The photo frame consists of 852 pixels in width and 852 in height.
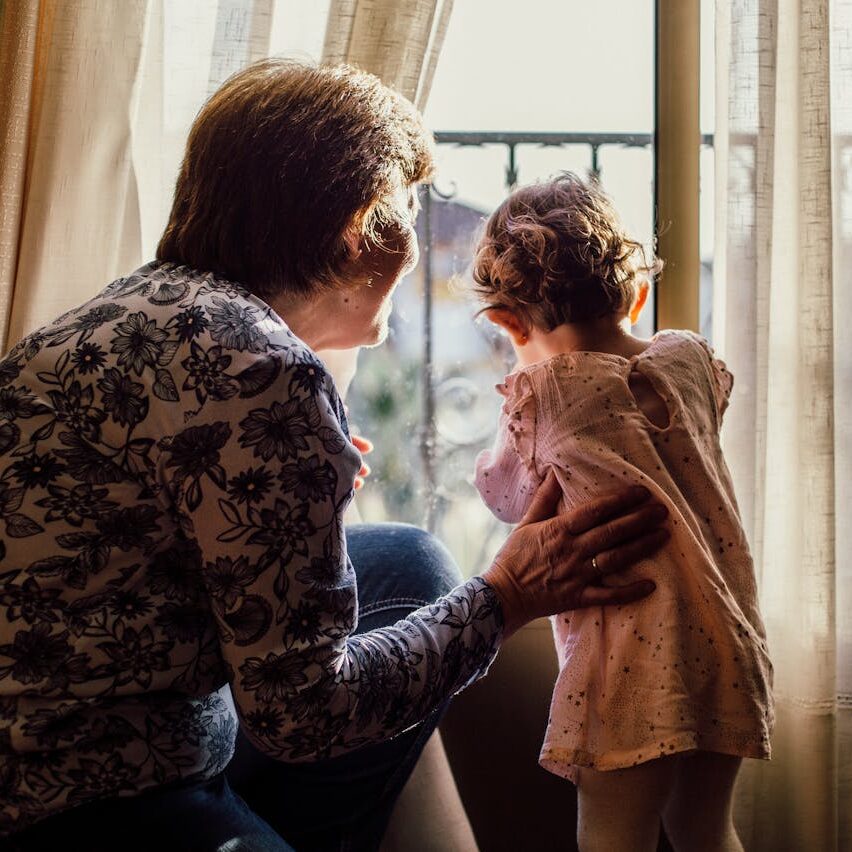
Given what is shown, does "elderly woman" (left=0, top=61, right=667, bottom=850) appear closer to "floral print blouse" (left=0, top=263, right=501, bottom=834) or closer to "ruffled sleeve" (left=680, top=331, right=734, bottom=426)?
"floral print blouse" (left=0, top=263, right=501, bottom=834)

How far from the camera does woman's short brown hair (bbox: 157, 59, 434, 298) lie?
0.94 metres

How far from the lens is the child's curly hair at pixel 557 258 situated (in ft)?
3.95

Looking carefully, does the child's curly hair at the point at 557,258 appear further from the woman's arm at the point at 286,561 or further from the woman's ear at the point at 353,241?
the woman's arm at the point at 286,561

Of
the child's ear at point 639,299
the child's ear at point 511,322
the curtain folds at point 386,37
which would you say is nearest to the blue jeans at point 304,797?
the child's ear at point 511,322

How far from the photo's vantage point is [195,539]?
832 millimetres

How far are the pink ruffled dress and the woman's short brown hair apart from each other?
36 centimetres

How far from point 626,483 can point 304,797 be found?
0.56 meters

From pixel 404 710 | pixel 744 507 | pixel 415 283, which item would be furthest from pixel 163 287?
pixel 744 507

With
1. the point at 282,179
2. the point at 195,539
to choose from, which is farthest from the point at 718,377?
the point at 195,539

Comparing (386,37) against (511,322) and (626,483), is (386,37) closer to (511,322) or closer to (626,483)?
(511,322)

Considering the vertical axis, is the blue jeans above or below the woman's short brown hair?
below

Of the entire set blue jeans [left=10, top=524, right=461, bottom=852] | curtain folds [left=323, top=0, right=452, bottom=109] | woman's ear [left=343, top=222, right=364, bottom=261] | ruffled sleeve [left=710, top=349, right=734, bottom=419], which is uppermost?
curtain folds [left=323, top=0, right=452, bottom=109]

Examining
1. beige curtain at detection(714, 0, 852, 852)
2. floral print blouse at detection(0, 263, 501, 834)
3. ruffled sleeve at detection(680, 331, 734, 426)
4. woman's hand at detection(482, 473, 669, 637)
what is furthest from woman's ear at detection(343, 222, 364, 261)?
beige curtain at detection(714, 0, 852, 852)

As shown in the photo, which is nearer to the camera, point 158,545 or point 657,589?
point 158,545
